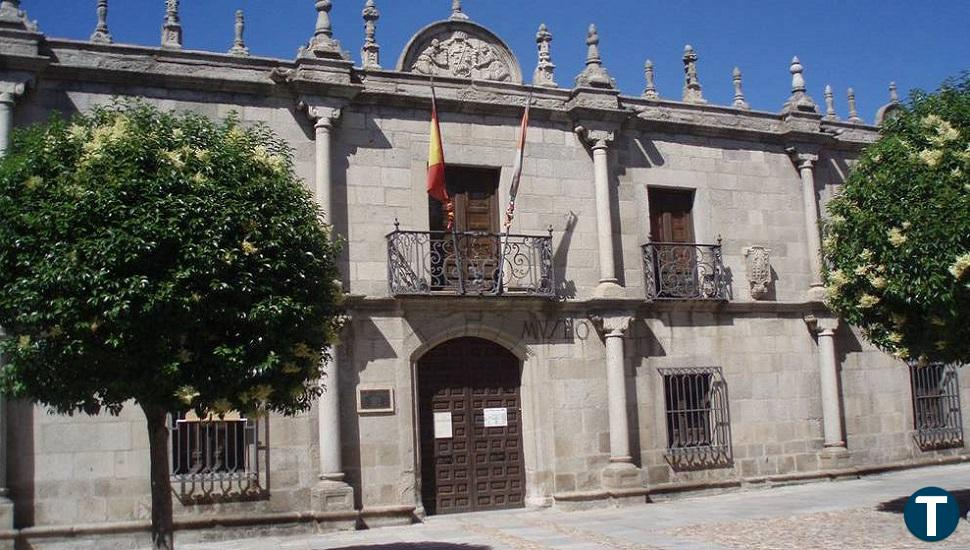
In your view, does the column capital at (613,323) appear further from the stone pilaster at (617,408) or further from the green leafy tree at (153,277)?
the green leafy tree at (153,277)

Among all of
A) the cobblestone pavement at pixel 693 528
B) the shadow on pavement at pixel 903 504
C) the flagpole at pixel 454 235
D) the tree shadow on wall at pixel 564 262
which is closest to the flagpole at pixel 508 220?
the flagpole at pixel 454 235

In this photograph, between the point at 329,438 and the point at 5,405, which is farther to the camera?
the point at 329,438

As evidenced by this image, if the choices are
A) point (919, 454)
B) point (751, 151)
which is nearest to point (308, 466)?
point (751, 151)

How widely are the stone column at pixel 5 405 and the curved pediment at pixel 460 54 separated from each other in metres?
5.19

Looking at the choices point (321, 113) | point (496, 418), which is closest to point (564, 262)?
point (496, 418)

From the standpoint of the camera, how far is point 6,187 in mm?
8461

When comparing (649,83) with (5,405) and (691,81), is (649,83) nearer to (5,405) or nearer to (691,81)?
(691,81)

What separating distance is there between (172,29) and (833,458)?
1209cm

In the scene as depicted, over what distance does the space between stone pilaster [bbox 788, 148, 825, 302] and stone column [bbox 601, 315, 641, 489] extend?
3.93 meters

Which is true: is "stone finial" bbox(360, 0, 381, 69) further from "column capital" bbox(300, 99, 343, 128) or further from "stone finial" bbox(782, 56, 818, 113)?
"stone finial" bbox(782, 56, 818, 113)

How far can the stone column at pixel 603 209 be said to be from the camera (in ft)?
48.8

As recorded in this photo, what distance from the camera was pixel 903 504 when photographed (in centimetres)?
1288

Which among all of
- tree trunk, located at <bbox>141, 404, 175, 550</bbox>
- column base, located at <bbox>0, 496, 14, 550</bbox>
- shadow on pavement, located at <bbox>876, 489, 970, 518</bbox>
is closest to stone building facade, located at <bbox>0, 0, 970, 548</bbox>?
column base, located at <bbox>0, 496, 14, 550</bbox>

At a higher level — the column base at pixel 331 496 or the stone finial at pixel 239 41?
the stone finial at pixel 239 41
